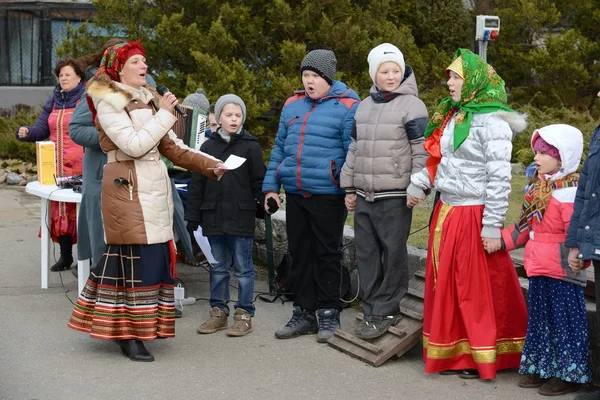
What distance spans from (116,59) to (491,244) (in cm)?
261

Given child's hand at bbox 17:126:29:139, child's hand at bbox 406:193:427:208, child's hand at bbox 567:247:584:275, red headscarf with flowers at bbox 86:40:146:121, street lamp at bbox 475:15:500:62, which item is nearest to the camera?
child's hand at bbox 567:247:584:275

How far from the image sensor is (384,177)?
20.8ft

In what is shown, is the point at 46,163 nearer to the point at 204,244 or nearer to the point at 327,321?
the point at 204,244

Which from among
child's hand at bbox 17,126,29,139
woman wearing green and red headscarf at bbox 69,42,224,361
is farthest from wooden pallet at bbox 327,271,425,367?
child's hand at bbox 17,126,29,139

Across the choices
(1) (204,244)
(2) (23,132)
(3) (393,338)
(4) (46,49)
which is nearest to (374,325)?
(3) (393,338)

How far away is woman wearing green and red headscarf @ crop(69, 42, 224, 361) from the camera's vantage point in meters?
6.32

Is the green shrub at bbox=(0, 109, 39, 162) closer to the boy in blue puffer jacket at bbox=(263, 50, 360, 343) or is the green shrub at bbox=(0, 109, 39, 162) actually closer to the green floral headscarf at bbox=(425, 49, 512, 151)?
the boy in blue puffer jacket at bbox=(263, 50, 360, 343)

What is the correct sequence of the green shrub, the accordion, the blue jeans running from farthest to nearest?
the green shrub
the accordion
the blue jeans

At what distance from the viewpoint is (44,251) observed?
334 inches

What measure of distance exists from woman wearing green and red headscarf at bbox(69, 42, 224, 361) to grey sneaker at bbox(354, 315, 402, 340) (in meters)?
1.22

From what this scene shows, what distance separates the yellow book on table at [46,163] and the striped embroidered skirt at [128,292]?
217cm

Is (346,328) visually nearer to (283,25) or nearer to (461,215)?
(461,215)

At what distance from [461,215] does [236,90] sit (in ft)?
24.7

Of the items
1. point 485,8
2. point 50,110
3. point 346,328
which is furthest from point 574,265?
point 485,8
